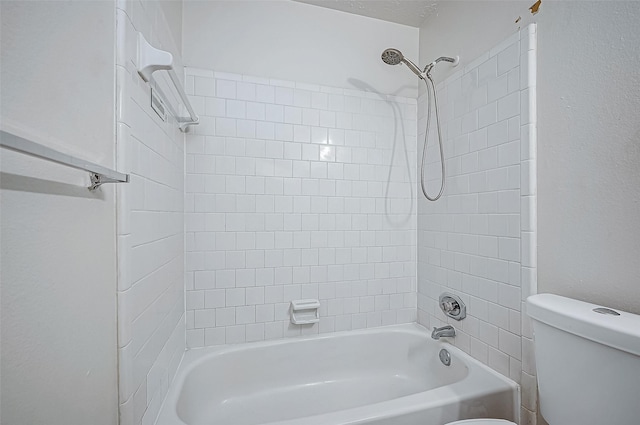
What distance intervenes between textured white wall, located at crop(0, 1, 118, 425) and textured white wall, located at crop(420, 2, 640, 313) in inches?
58.2

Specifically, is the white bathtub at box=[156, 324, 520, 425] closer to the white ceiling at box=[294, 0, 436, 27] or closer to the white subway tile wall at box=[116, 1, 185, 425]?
the white subway tile wall at box=[116, 1, 185, 425]

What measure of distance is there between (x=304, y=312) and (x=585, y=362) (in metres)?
1.22

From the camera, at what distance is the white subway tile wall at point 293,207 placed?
1.55 meters

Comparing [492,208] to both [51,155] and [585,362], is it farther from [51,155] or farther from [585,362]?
[51,155]

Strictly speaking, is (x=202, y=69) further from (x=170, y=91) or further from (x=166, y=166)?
(x=166, y=166)

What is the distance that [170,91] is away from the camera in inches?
49.4

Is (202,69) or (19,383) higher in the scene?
(202,69)

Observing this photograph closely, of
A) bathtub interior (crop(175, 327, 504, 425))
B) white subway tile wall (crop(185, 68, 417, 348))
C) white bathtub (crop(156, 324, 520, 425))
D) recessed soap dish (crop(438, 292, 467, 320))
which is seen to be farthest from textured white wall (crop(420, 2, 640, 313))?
white subway tile wall (crop(185, 68, 417, 348))

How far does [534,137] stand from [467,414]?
3.74ft

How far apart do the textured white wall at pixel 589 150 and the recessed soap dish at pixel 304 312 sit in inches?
43.2

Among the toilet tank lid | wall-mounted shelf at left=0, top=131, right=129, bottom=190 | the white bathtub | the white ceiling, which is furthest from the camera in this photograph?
the white ceiling

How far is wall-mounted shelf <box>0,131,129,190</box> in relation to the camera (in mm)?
351

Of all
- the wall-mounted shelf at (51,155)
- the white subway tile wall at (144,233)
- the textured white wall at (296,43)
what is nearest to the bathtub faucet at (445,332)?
the white subway tile wall at (144,233)

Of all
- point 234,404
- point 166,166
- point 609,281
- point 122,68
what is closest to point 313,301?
point 234,404
